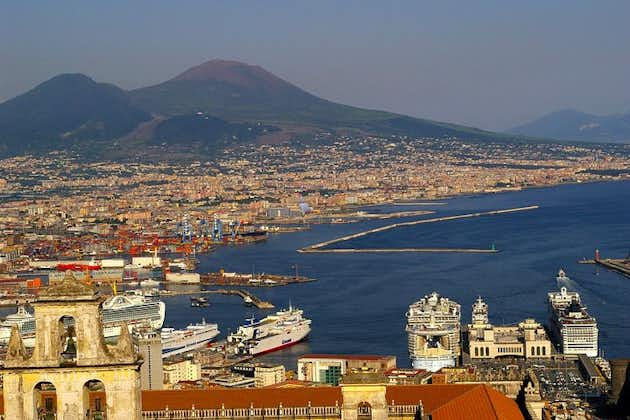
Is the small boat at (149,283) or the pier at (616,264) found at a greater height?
the pier at (616,264)

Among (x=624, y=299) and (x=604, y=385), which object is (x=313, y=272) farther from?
(x=604, y=385)

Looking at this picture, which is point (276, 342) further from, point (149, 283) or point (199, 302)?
point (149, 283)

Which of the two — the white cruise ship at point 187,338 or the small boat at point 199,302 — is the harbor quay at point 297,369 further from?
the small boat at point 199,302

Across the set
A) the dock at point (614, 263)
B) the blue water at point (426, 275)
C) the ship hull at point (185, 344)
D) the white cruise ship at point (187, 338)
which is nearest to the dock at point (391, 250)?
the blue water at point (426, 275)

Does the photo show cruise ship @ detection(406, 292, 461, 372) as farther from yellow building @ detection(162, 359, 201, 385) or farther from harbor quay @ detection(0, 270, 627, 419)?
yellow building @ detection(162, 359, 201, 385)

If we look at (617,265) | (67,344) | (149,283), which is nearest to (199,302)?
(149,283)

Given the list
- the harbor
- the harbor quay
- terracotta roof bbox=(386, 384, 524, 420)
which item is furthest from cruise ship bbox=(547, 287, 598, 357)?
terracotta roof bbox=(386, 384, 524, 420)
